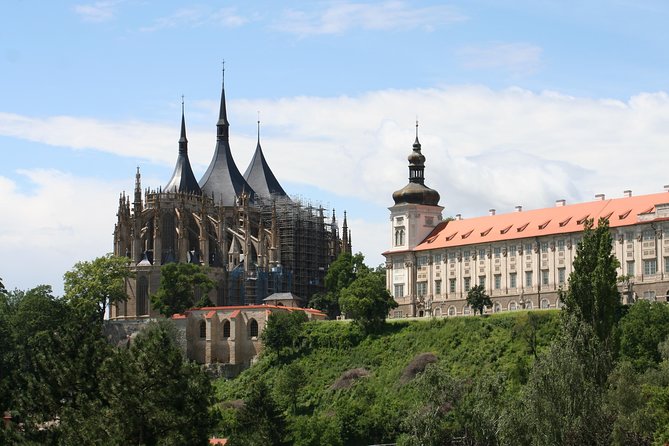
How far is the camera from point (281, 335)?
111875 millimetres

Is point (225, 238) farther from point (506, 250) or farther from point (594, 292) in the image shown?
point (594, 292)

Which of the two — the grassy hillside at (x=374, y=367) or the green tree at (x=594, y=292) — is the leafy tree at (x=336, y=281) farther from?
the green tree at (x=594, y=292)

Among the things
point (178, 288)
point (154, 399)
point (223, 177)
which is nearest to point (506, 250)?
point (178, 288)

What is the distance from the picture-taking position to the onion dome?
12094 cm

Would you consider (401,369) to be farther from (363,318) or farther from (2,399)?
(2,399)

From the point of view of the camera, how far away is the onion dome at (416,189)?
397 ft

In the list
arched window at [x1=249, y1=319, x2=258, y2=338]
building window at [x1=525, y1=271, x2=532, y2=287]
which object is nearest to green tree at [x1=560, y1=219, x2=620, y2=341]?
building window at [x1=525, y1=271, x2=532, y2=287]

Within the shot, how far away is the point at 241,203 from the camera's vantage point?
140125 millimetres

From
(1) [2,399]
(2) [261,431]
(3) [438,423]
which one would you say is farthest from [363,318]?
(1) [2,399]

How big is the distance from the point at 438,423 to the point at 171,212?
62.6m

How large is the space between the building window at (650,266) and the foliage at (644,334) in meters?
→ 10.2

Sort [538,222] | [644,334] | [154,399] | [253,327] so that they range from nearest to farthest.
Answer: [154,399]
[644,334]
[538,222]
[253,327]

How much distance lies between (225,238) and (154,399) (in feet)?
230

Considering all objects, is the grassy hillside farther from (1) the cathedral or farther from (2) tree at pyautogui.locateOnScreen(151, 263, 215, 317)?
(1) the cathedral
